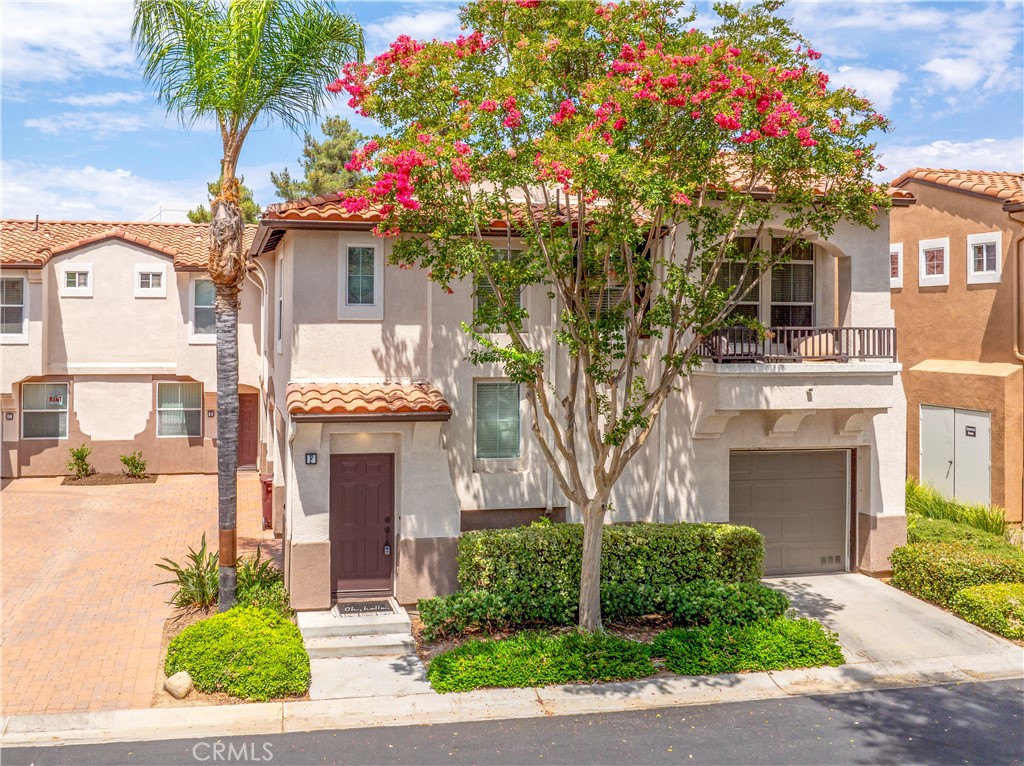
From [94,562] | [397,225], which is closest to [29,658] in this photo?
[94,562]

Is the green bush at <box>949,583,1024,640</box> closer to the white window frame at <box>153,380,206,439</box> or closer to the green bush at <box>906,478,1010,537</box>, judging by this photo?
the green bush at <box>906,478,1010,537</box>

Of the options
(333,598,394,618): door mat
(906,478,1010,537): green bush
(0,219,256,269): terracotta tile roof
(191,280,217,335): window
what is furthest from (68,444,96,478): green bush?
(906,478,1010,537): green bush

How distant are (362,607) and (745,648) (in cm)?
541

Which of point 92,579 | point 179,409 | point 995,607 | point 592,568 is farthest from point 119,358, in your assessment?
point 995,607

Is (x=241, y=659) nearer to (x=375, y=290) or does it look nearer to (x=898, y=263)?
(x=375, y=290)

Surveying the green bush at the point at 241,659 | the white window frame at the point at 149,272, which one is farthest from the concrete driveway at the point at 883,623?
the white window frame at the point at 149,272

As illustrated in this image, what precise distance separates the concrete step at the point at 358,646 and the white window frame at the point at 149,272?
14.7 metres

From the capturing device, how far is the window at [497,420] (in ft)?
44.6

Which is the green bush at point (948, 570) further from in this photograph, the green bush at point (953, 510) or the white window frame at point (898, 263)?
the white window frame at point (898, 263)

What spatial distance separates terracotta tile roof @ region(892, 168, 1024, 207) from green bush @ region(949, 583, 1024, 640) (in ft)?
24.8

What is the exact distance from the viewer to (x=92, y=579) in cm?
1430

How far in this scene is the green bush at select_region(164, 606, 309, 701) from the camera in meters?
10.0

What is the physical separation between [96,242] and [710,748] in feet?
66.5

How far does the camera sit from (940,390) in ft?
60.7
